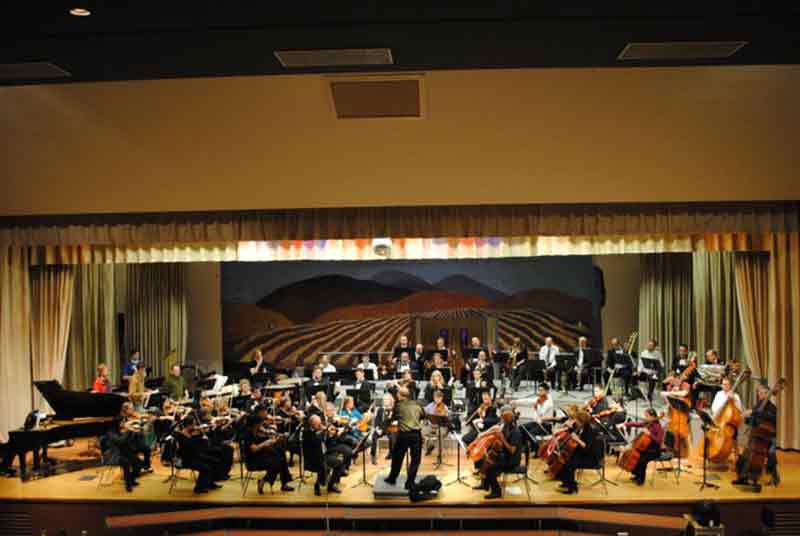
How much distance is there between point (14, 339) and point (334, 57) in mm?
8635

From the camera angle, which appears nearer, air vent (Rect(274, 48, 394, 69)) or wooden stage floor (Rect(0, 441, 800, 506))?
air vent (Rect(274, 48, 394, 69))

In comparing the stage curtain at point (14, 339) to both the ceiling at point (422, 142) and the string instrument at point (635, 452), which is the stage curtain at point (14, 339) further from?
the string instrument at point (635, 452)

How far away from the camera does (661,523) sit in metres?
7.49

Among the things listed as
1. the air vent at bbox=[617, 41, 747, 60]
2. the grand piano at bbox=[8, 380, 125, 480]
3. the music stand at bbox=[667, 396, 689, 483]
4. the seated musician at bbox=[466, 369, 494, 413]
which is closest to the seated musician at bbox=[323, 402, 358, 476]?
the seated musician at bbox=[466, 369, 494, 413]

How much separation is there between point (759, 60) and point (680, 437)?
231 inches

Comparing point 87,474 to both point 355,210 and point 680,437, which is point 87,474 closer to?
point 355,210

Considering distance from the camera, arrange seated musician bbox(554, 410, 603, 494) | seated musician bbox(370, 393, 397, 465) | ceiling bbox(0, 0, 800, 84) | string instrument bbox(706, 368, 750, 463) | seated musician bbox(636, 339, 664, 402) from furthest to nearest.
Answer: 1. seated musician bbox(636, 339, 664, 402)
2. seated musician bbox(370, 393, 397, 465)
3. string instrument bbox(706, 368, 750, 463)
4. seated musician bbox(554, 410, 603, 494)
5. ceiling bbox(0, 0, 800, 84)

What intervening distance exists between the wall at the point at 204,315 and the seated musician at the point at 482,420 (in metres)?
8.45

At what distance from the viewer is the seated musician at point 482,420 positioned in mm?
9367

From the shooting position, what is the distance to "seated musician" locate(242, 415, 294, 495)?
9.28 metres

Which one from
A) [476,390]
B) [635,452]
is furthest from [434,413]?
[635,452]

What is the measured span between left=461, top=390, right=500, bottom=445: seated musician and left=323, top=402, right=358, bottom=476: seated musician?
1.49 meters

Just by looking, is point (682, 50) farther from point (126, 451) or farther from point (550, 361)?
point (550, 361)

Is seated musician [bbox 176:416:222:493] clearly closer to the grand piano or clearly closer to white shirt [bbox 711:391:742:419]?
the grand piano
